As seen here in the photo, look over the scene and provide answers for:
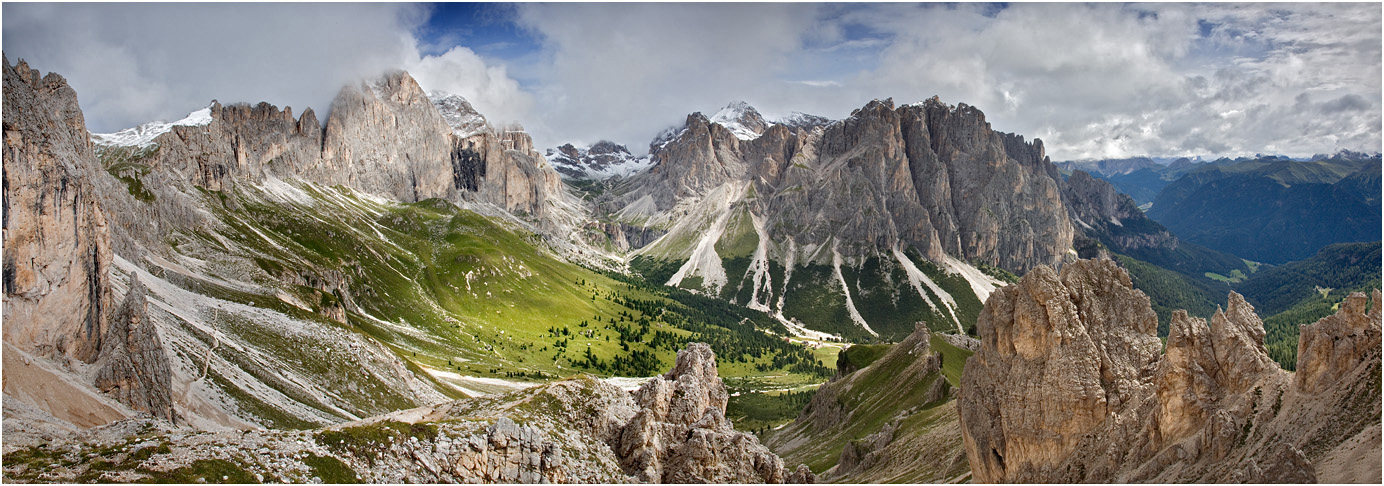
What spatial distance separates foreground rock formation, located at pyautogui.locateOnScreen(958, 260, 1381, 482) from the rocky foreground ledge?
1744cm

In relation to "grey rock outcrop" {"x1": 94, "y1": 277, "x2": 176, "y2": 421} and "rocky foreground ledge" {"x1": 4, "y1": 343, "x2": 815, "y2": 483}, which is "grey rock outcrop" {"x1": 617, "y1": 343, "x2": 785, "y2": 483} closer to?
"rocky foreground ledge" {"x1": 4, "y1": 343, "x2": 815, "y2": 483}

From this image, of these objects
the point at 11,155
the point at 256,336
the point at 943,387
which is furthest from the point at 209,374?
the point at 943,387

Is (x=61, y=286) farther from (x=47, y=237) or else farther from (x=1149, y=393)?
(x=1149, y=393)

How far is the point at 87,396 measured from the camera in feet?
161

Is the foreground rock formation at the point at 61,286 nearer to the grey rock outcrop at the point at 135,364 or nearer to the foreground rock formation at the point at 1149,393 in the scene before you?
the grey rock outcrop at the point at 135,364

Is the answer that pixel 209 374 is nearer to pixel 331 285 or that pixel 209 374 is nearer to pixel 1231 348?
pixel 1231 348

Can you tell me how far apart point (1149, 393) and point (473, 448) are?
40.0 meters

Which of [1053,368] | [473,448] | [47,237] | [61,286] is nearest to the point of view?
[473,448]

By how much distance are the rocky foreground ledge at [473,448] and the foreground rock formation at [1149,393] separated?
17442mm

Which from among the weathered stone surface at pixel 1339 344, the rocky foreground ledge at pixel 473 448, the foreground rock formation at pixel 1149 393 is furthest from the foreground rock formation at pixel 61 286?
the weathered stone surface at pixel 1339 344

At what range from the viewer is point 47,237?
1998 inches

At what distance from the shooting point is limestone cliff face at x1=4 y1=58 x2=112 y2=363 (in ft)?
158

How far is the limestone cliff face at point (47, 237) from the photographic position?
158 feet

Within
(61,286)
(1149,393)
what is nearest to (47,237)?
(61,286)
